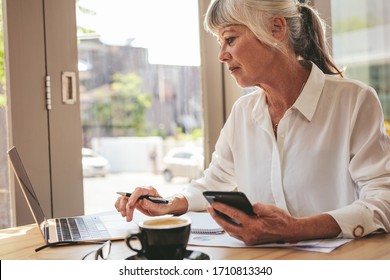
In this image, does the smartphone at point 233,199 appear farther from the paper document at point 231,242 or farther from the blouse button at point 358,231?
the blouse button at point 358,231

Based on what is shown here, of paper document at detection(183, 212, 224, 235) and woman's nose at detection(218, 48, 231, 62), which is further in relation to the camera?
woman's nose at detection(218, 48, 231, 62)

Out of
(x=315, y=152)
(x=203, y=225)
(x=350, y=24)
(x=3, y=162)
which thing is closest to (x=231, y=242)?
(x=203, y=225)

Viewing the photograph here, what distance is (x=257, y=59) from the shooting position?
140cm

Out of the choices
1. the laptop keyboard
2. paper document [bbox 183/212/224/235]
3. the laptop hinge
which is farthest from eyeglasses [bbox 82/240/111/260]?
the laptop hinge

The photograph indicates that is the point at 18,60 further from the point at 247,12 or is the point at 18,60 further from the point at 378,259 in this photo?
the point at 378,259

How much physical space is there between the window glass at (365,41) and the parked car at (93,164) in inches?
44.8

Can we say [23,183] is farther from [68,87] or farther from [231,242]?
[68,87]

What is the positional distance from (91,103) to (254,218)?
1.16 metres

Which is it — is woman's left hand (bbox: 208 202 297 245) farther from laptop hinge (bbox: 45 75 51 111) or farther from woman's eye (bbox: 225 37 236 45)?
laptop hinge (bbox: 45 75 51 111)

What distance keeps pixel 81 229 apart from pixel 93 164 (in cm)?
79

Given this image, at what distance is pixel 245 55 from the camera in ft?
4.58

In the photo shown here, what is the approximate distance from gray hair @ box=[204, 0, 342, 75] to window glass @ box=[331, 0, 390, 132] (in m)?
0.78

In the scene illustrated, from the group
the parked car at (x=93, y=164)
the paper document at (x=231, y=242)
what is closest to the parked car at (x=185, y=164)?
the parked car at (x=93, y=164)

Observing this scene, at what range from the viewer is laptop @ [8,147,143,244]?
1.11 meters
